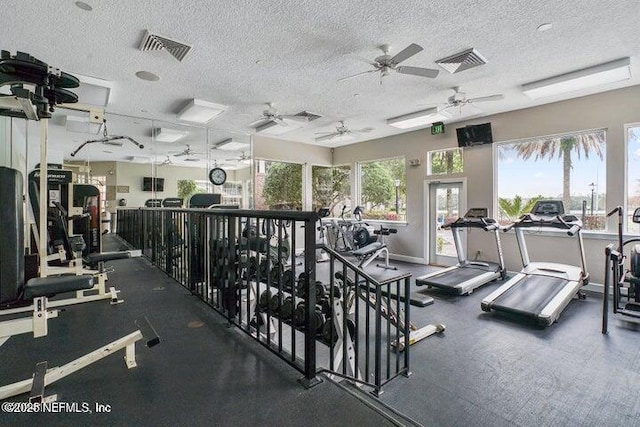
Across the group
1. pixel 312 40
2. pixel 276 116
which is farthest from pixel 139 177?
pixel 312 40

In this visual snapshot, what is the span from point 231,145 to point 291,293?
6.68 m

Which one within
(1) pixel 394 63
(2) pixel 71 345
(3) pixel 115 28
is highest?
(3) pixel 115 28

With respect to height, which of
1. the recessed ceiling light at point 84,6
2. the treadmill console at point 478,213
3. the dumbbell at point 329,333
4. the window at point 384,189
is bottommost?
the dumbbell at point 329,333

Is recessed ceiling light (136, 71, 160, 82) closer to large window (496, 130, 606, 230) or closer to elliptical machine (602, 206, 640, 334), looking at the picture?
elliptical machine (602, 206, 640, 334)

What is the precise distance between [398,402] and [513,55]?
3925 millimetres

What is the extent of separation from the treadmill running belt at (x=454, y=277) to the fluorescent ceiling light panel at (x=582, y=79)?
117 inches

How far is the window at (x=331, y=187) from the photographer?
9016mm

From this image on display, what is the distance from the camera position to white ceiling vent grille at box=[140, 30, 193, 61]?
308cm

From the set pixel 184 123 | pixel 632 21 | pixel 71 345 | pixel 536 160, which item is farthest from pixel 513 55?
pixel 184 123

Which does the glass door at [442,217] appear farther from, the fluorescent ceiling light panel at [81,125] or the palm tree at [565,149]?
the fluorescent ceiling light panel at [81,125]

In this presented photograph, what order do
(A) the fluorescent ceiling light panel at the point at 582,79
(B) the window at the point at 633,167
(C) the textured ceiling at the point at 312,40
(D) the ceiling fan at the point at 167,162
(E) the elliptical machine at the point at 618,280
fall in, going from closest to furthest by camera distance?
1. (C) the textured ceiling at the point at 312,40
2. (E) the elliptical machine at the point at 618,280
3. (A) the fluorescent ceiling light panel at the point at 582,79
4. (B) the window at the point at 633,167
5. (D) the ceiling fan at the point at 167,162

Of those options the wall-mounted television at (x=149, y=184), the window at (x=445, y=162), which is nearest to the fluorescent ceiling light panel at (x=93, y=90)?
the wall-mounted television at (x=149, y=184)

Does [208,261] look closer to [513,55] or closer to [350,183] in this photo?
[513,55]

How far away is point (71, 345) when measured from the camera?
217cm
